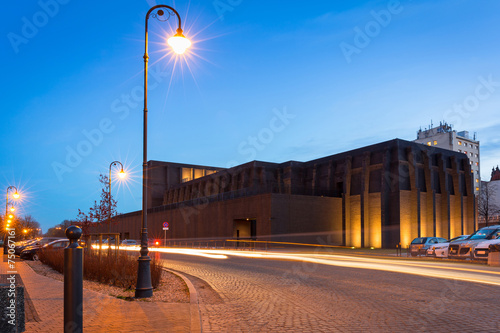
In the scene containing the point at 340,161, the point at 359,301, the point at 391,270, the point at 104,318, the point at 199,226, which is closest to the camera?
the point at 104,318

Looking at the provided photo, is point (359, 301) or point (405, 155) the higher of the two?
point (405, 155)

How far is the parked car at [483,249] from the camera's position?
2223cm

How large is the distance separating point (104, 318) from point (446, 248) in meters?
23.8

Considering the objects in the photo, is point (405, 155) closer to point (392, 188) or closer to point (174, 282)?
point (392, 188)

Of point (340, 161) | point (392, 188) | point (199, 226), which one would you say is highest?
point (340, 161)

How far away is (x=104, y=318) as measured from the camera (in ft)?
25.1

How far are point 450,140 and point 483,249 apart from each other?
335ft

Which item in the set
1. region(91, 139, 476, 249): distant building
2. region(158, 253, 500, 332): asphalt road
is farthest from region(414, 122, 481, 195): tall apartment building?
region(158, 253, 500, 332): asphalt road

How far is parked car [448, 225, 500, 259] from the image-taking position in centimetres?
2433

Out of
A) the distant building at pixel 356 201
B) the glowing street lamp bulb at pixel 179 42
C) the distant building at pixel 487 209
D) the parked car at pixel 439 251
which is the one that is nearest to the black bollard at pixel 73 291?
the glowing street lamp bulb at pixel 179 42

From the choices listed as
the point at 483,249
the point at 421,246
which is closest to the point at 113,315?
the point at 483,249

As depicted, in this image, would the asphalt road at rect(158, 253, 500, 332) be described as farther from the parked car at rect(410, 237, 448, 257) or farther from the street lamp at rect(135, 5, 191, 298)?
the parked car at rect(410, 237, 448, 257)

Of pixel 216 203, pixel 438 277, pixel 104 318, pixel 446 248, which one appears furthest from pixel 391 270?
pixel 216 203

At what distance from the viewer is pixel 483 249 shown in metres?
22.6
